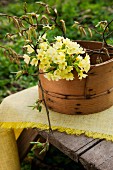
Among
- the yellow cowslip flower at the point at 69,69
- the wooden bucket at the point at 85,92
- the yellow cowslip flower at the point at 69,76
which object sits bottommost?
the wooden bucket at the point at 85,92

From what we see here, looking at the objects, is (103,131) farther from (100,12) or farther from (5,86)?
(100,12)

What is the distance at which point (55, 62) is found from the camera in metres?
1.37

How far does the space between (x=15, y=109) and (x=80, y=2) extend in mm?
2777

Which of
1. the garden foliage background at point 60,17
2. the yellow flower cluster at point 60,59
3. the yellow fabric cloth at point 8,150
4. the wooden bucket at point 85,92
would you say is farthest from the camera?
the garden foliage background at point 60,17

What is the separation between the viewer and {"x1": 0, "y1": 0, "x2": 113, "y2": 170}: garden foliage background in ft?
9.56

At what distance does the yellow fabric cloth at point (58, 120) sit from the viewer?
155 cm

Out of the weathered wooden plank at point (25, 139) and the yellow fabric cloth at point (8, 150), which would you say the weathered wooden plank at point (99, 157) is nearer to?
the weathered wooden plank at point (25, 139)

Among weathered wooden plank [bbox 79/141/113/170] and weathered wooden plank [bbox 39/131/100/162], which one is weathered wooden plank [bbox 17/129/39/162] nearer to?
weathered wooden plank [bbox 39/131/100/162]

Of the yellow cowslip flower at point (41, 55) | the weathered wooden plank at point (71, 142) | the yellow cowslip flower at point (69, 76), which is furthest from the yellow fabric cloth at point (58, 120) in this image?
the yellow cowslip flower at point (41, 55)

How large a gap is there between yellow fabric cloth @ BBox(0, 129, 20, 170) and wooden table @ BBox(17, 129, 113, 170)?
0.58 feet

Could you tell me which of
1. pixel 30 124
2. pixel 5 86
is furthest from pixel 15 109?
pixel 5 86

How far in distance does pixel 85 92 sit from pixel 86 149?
24 centimetres

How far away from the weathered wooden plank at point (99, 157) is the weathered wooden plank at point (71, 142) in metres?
0.03

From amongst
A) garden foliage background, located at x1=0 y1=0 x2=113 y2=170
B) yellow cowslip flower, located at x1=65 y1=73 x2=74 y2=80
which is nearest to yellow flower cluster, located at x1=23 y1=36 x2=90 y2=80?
yellow cowslip flower, located at x1=65 y1=73 x2=74 y2=80
